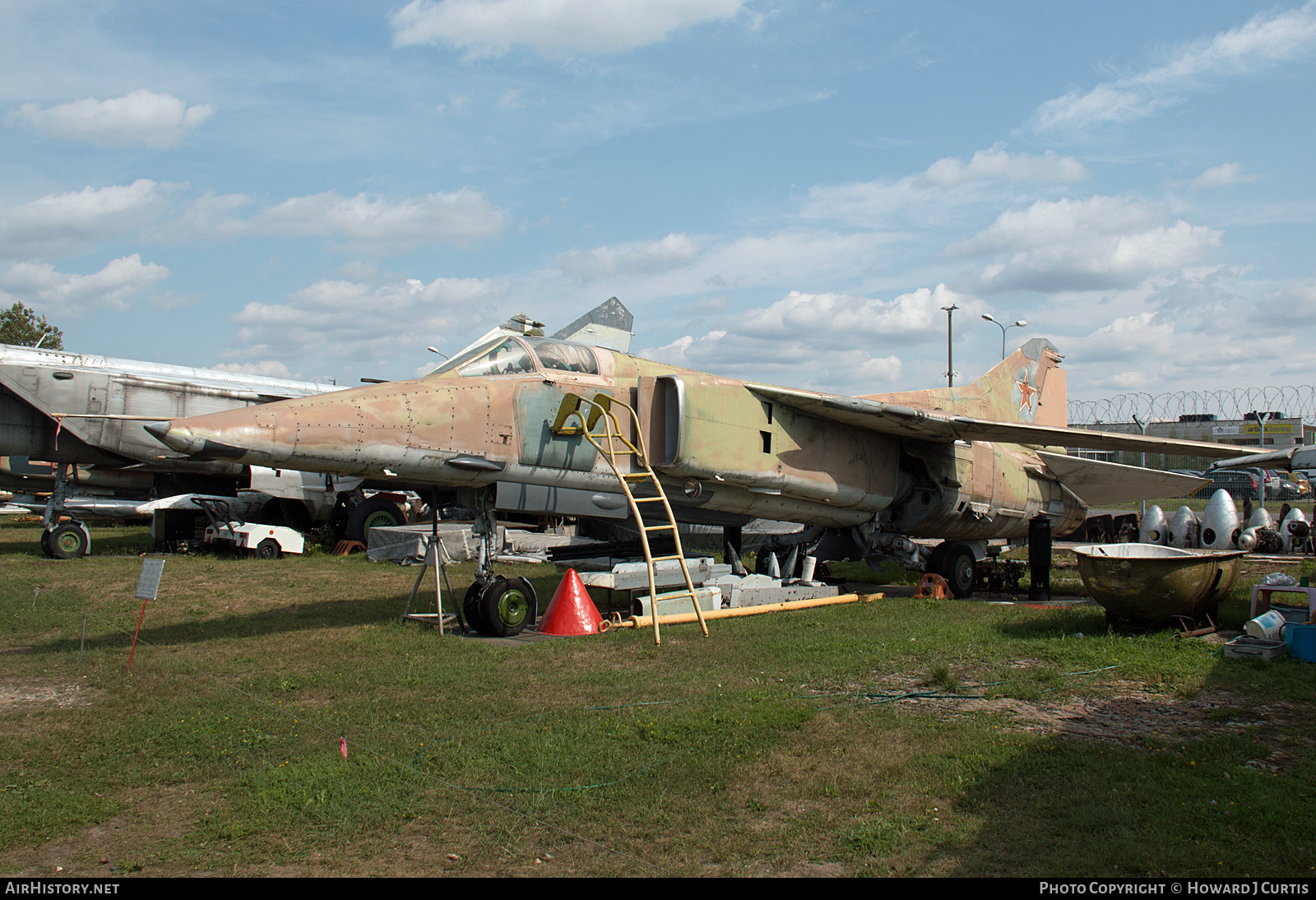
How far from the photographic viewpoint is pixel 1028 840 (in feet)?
13.1

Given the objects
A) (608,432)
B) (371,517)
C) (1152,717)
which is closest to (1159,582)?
(1152,717)

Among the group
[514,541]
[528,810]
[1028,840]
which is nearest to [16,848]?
[528,810]

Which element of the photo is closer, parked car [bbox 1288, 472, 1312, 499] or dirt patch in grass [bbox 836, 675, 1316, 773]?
dirt patch in grass [bbox 836, 675, 1316, 773]

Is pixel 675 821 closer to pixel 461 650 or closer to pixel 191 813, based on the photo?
pixel 191 813

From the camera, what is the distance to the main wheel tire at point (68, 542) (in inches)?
699

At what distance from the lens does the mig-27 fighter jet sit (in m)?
8.04

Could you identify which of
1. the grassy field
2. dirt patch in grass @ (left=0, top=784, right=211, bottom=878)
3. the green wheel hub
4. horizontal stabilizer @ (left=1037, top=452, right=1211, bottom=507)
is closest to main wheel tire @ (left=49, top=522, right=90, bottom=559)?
the grassy field

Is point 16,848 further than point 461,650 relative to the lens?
No

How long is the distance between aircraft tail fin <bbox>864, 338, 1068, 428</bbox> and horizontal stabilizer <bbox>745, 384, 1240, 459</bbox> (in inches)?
75.1

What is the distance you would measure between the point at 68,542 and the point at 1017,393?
64.3 ft

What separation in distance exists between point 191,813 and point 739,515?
8.28 metres

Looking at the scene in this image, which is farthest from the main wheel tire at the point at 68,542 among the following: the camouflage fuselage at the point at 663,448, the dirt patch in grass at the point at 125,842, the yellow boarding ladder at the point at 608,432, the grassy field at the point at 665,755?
the dirt patch in grass at the point at 125,842

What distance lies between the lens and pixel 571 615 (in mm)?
9727

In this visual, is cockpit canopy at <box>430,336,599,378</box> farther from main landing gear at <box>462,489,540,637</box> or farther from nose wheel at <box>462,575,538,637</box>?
nose wheel at <box>462,575,538,637</box>
